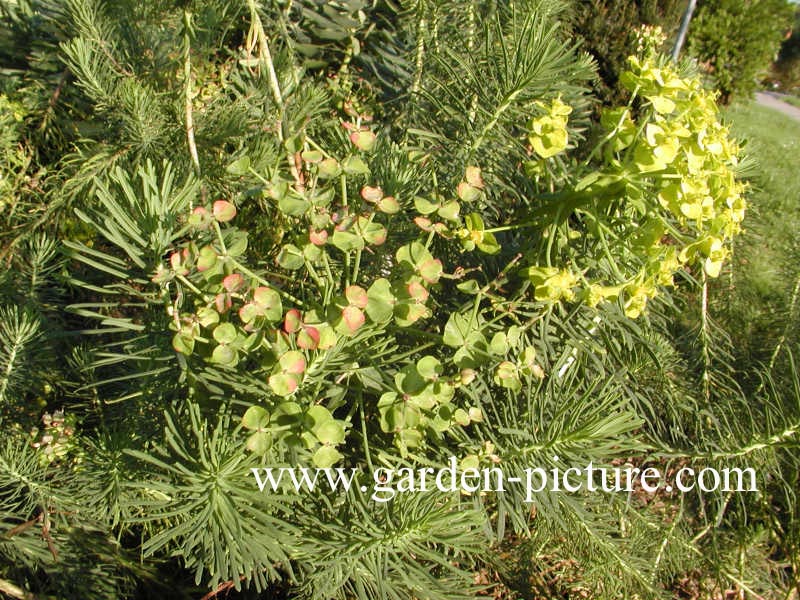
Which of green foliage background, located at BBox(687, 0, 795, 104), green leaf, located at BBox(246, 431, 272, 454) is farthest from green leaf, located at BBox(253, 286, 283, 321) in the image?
green foliage background, located at BBox(687, 0, 795, 104)

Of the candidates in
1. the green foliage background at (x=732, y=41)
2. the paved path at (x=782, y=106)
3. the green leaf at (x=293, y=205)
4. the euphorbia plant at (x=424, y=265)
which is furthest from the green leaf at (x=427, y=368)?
the paved path at (x=782, y=106)

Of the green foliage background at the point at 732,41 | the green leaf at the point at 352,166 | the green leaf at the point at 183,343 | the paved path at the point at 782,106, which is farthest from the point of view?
the paved path at the point at 782,106

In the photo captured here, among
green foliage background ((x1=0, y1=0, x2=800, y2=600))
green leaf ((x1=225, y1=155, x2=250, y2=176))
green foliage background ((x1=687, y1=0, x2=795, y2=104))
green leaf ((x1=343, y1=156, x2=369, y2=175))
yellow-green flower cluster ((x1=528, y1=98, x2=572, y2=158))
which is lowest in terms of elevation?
green foliage background ((x1=0, y1=0, x2=800, y2=600))

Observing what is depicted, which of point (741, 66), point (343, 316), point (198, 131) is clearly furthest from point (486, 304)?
point (741, 66)

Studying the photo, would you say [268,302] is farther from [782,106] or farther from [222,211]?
[782,106]

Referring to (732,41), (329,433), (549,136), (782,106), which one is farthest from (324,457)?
(782,106)

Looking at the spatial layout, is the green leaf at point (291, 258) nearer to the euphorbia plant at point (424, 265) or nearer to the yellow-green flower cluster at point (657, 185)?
the euphorbia plant at point (424, 265)

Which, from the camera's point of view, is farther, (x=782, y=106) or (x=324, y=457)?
(x=782, y=106)

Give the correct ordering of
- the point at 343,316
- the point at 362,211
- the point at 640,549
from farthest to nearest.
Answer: the point at 640,549 → the point at 362,211 → the point at 343,316

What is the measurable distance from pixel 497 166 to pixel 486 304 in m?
0.22

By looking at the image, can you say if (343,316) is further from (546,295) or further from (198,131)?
(198,131)

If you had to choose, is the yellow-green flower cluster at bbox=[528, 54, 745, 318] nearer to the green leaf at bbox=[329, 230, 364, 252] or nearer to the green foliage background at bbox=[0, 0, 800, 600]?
the green foliage background at bbox=[0, 0, 800, 600]

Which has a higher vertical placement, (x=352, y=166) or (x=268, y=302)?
(x=352, y=166)

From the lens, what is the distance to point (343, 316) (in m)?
0.61
